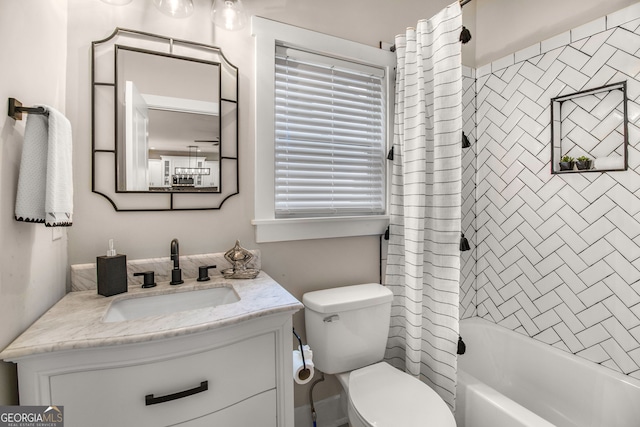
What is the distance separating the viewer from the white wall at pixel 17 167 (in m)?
0.80

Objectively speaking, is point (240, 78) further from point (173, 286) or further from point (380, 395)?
point (380, 395)

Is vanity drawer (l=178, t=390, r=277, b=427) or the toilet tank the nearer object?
vanity drawer (l=178, t=390, r=277, b=427)

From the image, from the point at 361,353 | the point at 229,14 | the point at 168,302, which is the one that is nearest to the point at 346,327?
the point at 361,353

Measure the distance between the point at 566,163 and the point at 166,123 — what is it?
2.16 meters

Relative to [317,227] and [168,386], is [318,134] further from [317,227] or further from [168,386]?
[168,386]

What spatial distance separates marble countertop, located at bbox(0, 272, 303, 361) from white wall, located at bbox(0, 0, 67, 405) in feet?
0.21

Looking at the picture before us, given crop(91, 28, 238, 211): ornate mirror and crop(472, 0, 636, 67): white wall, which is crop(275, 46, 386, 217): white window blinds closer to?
crop(91, 28, 238, 211): ornate mirror

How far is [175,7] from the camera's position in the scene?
4.17 ft

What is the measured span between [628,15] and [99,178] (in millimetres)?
2608

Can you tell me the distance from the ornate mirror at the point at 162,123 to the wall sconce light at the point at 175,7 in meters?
0.13

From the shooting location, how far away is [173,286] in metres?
1.29

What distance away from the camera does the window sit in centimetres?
157

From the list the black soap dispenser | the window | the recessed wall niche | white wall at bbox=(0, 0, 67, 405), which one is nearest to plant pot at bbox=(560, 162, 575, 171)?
the recessed wall niche

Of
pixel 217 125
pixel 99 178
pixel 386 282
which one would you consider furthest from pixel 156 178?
pixel 386 282
